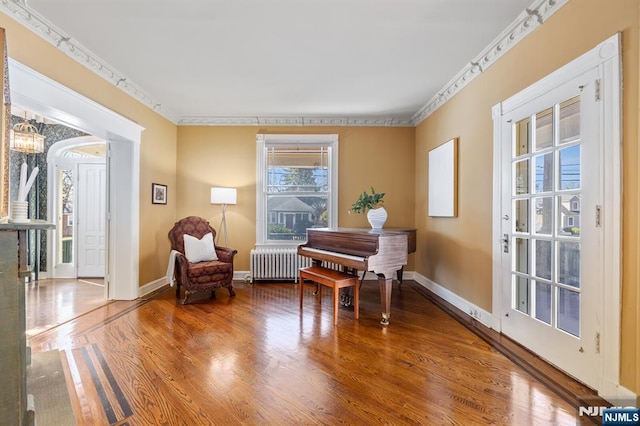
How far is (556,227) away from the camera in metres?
2.21

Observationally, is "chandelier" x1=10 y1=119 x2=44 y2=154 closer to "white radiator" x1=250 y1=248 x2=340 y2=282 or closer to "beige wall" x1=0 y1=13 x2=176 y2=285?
"beige wall" x1=0 y1=13 x2=176 y2=285

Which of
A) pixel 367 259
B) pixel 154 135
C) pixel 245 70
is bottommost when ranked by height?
pixel 367 259

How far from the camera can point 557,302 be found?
2219mm

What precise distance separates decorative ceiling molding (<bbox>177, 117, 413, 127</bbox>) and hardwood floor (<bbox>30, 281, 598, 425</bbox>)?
313 centimetres

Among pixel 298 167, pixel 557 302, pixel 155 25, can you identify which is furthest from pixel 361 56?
pixel 557 302

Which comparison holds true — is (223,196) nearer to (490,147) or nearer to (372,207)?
(372,207)

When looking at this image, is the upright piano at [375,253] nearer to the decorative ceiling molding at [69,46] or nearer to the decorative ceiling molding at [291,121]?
the decorative ceiling molding at [291,121]

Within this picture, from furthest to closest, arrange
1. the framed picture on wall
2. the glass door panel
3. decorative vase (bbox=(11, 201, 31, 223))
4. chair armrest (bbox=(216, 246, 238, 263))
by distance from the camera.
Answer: the framed picture on wall < chair armrest (bbox=(216, 246, 238, 263)) < the glass door panel < decorative vase (bbox=(11, 201, 31, 223))

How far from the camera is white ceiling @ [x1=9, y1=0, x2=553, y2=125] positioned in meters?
2.36

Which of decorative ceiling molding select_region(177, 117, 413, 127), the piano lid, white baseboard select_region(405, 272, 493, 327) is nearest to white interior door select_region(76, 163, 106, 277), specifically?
decorative ceiling molding select_region(177, 117, 413, 127)

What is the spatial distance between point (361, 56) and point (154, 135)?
3236mm

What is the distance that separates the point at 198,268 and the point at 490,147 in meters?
3.69

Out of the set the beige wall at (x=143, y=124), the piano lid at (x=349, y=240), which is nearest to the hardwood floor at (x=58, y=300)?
the beige wall at (x=143, y=124)

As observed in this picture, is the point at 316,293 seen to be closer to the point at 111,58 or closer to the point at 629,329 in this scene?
the point at 629,329
